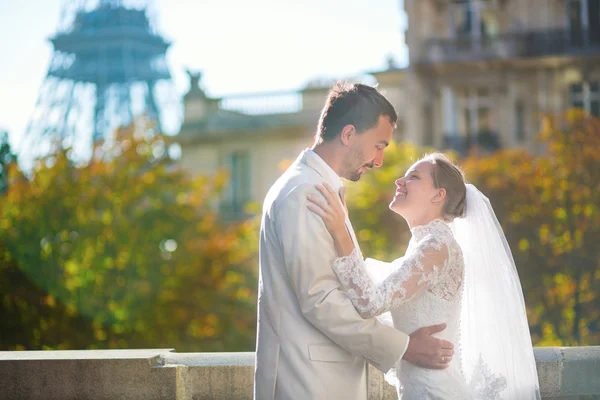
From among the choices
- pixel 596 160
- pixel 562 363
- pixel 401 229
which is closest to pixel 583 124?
pixel 596 160

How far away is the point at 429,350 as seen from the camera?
441cm

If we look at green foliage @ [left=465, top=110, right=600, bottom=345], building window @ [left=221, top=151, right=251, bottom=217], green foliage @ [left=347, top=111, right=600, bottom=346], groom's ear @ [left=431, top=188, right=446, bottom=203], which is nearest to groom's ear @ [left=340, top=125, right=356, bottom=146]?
groom's ear @ [left=431, top=188, right=446, bottom=203]

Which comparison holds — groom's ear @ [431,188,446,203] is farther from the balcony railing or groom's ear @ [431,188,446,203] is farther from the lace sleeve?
the balcony railing

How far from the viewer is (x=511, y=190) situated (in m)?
27.0

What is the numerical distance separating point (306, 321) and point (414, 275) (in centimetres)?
54

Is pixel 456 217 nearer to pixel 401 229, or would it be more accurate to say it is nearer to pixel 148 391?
pixel 148 391

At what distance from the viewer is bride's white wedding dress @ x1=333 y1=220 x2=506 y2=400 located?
432 centimetres

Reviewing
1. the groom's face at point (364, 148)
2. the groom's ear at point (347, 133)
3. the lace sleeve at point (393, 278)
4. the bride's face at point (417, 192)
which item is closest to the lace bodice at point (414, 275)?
the lace sleeve at point (393, 278)

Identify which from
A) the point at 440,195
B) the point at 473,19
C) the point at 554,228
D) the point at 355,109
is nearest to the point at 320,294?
the point at 355,109

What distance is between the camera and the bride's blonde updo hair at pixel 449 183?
4719 millimetres

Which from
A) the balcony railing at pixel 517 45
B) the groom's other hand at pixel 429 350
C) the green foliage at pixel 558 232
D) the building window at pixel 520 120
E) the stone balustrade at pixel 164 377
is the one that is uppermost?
the balcony railing at pixel 517 45

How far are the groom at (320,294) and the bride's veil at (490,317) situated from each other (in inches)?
11.5

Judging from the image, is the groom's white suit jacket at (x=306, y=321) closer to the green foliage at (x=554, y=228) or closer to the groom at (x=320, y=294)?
the groom at (x=320, y=294)

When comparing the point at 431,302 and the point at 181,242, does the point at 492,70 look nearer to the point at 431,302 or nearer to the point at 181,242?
the point at 181,242
